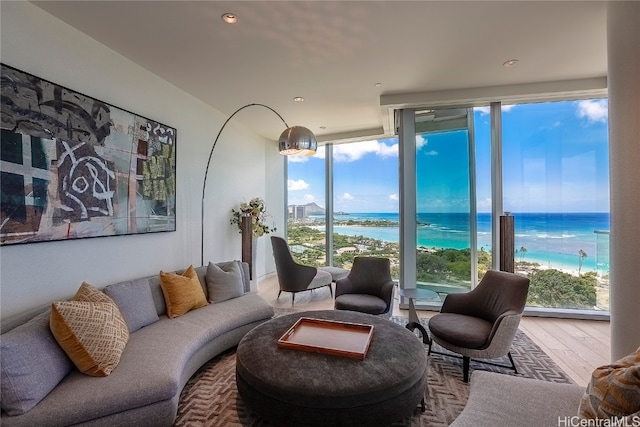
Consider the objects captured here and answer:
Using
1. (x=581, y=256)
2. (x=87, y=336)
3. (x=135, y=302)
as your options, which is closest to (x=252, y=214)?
(x=135, y=302)

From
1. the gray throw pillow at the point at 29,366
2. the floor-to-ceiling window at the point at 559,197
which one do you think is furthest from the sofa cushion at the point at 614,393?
the floor-to-ceiling window at the point at 559,197

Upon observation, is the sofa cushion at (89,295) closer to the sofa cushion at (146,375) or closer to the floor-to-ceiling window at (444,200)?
the sofa cushion at (146,375)

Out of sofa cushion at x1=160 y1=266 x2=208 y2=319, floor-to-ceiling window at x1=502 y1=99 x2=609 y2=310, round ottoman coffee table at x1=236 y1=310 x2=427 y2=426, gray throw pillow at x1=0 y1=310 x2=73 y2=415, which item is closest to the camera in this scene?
gray throw pillow at x1=0 y1=310 x2=73 y2=415

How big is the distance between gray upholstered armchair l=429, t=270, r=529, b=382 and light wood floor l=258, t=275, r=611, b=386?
2.21 ft

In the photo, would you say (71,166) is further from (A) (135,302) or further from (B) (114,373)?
(B) (114,373)

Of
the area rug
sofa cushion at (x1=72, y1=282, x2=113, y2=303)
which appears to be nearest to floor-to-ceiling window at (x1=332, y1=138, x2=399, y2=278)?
the area rug

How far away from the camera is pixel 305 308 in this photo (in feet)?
14.3

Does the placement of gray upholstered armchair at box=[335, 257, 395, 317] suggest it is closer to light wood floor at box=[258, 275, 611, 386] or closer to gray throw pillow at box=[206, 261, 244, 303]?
light wood floor at box=[258, 275, 611, 386]

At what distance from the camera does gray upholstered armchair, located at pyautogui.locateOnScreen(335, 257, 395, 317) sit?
3420 mm

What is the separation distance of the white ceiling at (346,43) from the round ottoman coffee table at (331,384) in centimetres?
259

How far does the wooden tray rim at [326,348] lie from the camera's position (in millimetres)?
1981

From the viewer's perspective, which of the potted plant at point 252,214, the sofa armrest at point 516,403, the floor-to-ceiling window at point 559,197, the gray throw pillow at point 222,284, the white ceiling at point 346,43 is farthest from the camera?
the potted plant at point 252,214

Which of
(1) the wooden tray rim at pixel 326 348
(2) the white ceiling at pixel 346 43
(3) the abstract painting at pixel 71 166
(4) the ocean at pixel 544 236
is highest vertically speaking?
(2) the white ceiling at pixel 346 43

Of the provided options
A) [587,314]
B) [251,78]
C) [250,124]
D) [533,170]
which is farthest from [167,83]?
[587,314]
